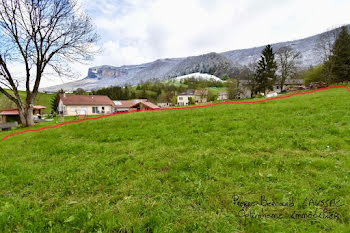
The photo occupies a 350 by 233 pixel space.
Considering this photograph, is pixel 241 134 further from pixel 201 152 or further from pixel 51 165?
pixel 51 165

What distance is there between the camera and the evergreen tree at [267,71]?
4497 centimetres

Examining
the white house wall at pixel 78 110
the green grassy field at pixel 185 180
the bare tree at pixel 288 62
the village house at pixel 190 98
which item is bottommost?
the green grassy field at pixel 185 180

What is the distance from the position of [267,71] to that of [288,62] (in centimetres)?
746

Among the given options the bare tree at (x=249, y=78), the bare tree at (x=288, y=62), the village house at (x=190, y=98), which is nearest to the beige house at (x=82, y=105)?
the village house at (x=190, y=98)

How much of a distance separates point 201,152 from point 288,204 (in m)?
3.10

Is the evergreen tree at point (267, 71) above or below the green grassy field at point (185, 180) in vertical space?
above

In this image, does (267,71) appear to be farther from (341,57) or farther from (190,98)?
(190,98)

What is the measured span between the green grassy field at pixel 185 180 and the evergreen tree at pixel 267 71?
41791 millimetres

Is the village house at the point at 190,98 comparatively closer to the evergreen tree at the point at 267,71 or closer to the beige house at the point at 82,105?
the evergreen tree at the point at 267,71

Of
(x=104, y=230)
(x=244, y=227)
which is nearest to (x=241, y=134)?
(x=244, y=227)

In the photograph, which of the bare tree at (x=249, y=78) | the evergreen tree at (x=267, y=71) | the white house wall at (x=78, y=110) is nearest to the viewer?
the evergreen tree at (x=267, y=71)

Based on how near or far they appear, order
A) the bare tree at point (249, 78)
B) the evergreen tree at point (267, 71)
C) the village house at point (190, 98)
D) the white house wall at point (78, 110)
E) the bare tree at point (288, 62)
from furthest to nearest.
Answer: the village house at point (190, 98) < the bare tree at point (249, 78) < the white house wall at point (78, 110) < the bare tree at point (288, 62) < the evergreen tree at point (267, 71)

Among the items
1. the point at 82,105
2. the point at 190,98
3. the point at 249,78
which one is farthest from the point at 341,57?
the point at 82,105

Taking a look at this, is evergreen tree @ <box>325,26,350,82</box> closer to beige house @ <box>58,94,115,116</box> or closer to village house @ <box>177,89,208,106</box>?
village house @ <box>177,89,208,106</box>
